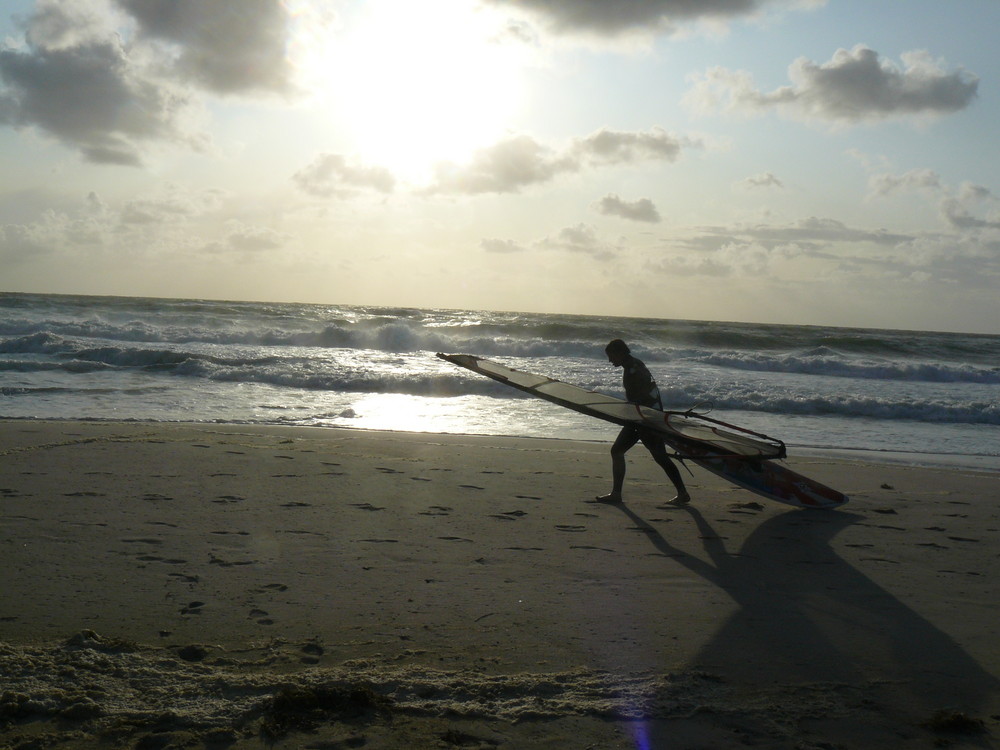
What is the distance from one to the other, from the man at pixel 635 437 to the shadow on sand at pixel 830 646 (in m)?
1.35

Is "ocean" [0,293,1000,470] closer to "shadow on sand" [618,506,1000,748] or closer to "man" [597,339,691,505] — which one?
"man" [597,339,691,505]

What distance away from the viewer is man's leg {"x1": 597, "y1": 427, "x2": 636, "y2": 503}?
21.2 feet

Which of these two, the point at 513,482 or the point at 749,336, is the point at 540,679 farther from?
the point at 749,336

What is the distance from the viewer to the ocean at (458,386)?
1118 cm

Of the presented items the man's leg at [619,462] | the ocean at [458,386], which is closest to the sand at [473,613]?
the man's leg at [619,462]

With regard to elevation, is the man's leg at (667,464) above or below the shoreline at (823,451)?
above

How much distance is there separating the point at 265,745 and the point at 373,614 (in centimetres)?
122

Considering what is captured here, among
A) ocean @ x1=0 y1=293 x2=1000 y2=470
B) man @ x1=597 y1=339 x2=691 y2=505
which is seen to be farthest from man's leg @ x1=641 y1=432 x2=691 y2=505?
ocean @ x1=0 y1=293 x2=1000 y2=470

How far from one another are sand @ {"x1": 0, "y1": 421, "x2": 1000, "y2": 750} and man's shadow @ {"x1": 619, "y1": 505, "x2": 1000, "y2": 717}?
0.02m

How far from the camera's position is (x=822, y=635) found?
3.71 meters

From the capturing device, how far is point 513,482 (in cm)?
704

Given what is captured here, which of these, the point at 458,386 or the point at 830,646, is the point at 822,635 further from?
the point at 458,386

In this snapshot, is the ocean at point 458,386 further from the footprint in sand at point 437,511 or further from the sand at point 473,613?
the footprint in sand at point 437,511

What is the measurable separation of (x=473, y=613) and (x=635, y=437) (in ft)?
10.3
